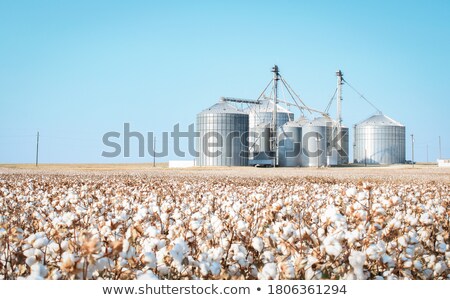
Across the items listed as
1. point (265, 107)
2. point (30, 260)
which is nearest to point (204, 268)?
point (30, 260)

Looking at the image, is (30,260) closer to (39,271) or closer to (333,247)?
(39,271)

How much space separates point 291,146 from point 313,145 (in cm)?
308

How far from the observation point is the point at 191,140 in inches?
2547

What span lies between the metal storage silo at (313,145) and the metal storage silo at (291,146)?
0.70 meters

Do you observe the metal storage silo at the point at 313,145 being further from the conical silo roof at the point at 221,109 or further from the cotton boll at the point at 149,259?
the cotton boll at the point at 149,259

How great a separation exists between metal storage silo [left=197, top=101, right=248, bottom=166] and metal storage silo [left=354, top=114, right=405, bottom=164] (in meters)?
24.9

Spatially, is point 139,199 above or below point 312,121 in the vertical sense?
below

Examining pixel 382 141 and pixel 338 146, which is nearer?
pixel 338 146

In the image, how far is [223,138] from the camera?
61.5 m

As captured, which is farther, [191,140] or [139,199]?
[191,140]

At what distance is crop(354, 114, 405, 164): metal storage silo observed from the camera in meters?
76.9
